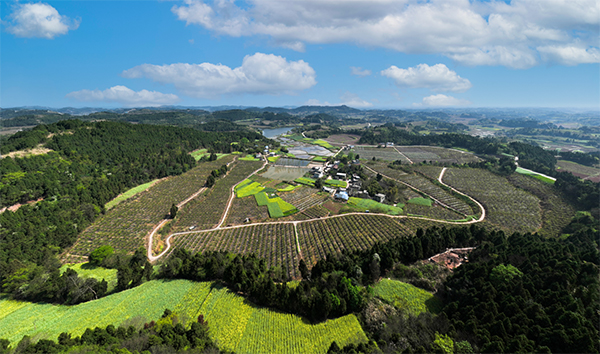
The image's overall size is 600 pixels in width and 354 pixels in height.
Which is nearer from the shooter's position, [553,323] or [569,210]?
[553,323]

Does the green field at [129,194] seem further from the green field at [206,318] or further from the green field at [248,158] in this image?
the green field at [248,158]

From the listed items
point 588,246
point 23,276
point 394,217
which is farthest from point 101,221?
point 588,246

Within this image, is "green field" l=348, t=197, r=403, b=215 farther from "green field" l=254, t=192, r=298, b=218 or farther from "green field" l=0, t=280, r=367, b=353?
"green field" l=0, t=280, r=367, b=353

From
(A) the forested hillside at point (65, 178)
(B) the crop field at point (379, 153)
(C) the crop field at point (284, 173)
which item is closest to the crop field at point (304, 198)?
(C) the crop field at point (284, 173)

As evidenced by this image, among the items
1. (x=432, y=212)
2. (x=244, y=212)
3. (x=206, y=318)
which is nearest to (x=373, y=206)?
(x=432, y=212)

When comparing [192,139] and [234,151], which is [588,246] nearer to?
[234,151]
